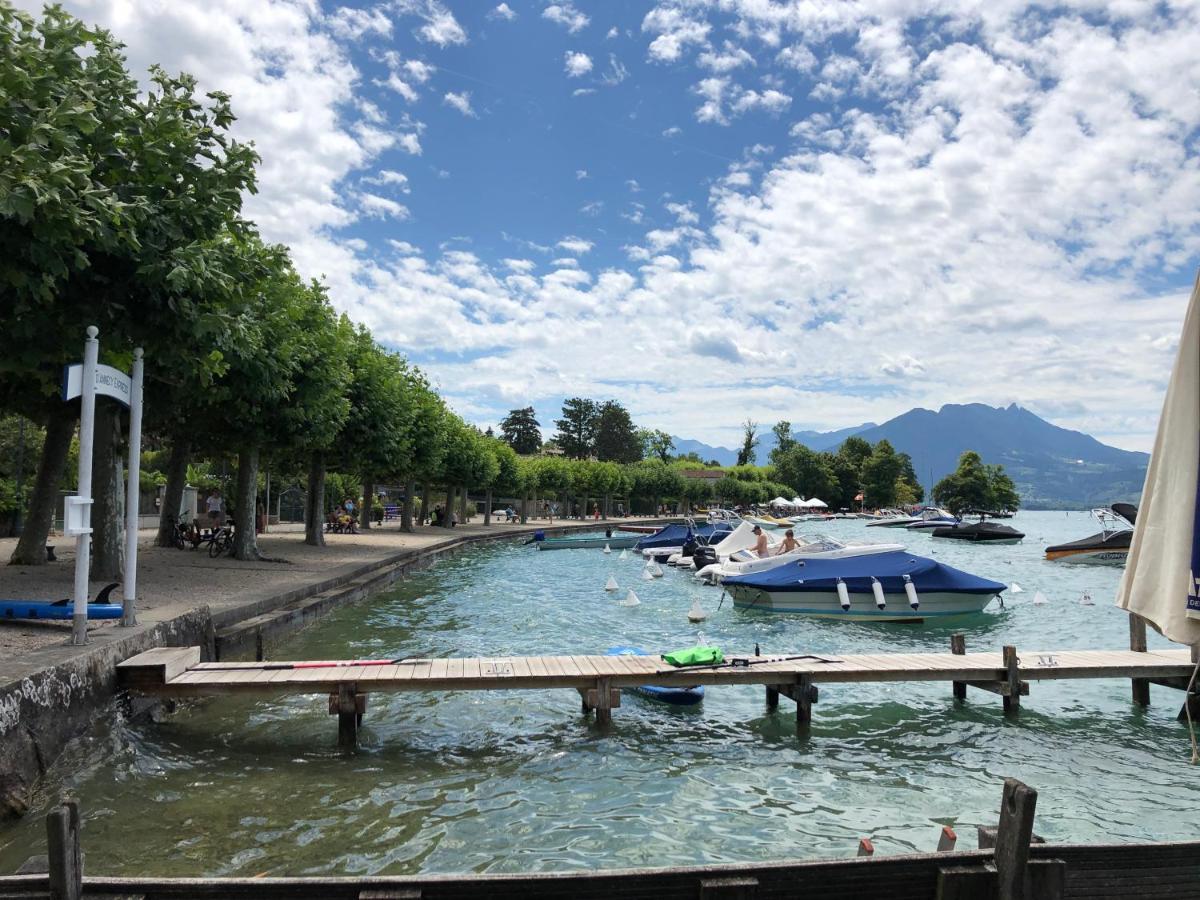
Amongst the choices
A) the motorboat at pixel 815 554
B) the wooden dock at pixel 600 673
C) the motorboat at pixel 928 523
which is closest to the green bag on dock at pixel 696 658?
the wooden dock at pixel 600 673

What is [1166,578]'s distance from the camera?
407 centimetres

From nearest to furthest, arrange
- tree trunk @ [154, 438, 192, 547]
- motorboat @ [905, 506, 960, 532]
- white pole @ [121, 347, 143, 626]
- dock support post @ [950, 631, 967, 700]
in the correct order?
white pole @ [121, 347, 143, 626] → dock support post @ [950, 631, 967, 700] → tree trunk @ [154, 438, 192, 547] → motorboat @ [905, 506, 960, 532]

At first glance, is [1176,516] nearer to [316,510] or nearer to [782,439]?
[316,510]

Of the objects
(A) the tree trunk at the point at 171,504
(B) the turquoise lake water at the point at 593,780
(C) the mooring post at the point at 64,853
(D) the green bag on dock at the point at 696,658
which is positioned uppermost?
(A) the tree trunk at the point at 171,504

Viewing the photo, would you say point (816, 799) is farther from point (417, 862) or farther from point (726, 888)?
point (726, 888)

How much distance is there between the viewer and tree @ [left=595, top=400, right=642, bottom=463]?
472 ft

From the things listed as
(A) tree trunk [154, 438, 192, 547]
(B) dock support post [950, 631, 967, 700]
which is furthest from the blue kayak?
(A) tree trunk [154, 438, 192, 547]

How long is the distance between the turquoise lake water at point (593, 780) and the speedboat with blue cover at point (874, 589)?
22.3ft

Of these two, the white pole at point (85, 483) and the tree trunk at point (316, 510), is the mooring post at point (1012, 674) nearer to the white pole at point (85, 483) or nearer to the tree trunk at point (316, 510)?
the white pole at point (85, 483)

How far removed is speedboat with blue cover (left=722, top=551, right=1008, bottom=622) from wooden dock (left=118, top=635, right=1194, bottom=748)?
328 inches

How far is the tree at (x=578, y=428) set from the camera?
148 meters

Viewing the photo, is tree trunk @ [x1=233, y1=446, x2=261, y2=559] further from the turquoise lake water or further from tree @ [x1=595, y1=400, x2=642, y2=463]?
tree @ [x1=595, y1=400, x2=642, y2=463]

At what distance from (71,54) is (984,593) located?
21143 millimetres

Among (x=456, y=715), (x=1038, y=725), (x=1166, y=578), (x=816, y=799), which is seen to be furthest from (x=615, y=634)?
(x=1166, y=578)
